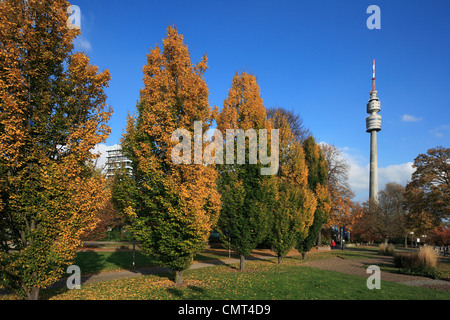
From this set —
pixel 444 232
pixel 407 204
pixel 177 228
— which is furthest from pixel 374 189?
pixel 177 228

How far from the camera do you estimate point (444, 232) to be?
1144 inches

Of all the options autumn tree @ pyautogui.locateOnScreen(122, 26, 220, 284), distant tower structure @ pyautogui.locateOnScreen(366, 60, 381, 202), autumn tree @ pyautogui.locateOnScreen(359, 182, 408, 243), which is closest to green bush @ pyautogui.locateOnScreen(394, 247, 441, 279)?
autumn tree @ pyautogui.locateOnScreen(122, 26, 220, 284)

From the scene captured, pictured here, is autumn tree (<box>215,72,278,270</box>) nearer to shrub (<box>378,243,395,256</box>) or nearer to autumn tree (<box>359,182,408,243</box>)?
shrub (<box>378,243,395,256</box>)

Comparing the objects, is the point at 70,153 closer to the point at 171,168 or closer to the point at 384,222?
the point at 171,168

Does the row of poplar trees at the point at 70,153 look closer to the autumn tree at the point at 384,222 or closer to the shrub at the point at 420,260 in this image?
the shrub at the point at 420,260

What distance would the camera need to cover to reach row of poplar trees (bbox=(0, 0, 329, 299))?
7.84 m

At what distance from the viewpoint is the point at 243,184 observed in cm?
1611

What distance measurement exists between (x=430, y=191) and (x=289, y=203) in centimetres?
1257

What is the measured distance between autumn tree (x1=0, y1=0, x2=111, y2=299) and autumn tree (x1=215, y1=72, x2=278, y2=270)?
7.53 m

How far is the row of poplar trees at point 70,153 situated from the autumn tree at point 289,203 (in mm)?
4242

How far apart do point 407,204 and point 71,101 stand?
27348mm

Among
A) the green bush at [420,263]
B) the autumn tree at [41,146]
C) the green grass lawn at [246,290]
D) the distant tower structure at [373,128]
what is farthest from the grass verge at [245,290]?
the distant tower structure at [373,128]

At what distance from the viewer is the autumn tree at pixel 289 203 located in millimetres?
18547
